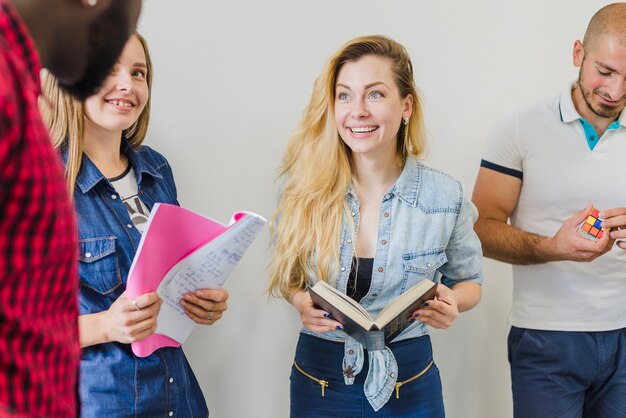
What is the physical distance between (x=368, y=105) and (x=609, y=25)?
2.54ft

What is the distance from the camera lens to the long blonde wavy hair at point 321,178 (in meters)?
1.86

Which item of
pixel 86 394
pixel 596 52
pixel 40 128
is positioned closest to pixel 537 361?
pixel 596 52

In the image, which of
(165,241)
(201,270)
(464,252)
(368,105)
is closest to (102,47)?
(165,241)

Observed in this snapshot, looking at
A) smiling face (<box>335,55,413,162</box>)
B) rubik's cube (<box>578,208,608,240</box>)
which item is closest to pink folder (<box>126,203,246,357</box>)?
smiling face (<box>335,55,413,162</box>)

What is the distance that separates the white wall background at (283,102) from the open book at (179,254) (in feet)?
1.71

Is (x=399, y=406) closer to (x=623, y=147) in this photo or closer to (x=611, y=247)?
(x=611, y=247)

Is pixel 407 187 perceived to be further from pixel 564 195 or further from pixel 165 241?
pixel 165 241

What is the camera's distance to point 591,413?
→ 2.12 m

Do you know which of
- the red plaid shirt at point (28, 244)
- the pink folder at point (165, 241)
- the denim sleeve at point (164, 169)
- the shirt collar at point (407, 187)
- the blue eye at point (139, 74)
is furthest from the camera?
the shirt collar at point (407, 187)

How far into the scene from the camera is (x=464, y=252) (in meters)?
1.95

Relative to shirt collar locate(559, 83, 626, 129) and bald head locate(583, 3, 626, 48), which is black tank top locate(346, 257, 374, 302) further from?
bald head locate(583, 3, 626, 48)

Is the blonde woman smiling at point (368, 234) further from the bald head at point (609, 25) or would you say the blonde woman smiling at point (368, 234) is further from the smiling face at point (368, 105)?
the bald head at point (609, 25)

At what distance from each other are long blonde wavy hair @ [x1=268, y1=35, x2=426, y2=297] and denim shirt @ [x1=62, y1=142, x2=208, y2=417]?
0.45 meters

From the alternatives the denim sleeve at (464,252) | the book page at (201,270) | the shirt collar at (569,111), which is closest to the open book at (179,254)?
the book page at (201,270)
